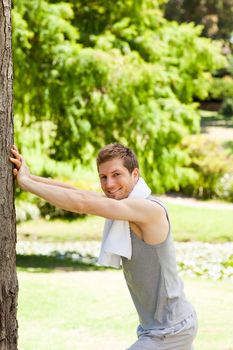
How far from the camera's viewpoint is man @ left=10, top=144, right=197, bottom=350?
3783 millimetres

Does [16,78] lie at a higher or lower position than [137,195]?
higher

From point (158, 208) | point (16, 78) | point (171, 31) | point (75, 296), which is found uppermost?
point (171, 31)

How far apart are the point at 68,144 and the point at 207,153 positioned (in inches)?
421

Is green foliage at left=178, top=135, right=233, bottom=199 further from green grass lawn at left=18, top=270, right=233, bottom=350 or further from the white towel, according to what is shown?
the white towel

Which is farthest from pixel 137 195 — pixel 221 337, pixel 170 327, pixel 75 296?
pixel 75 296

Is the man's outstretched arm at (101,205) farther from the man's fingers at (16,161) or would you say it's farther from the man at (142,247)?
the man's fingers at (16,161)

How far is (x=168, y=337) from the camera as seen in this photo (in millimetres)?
3828

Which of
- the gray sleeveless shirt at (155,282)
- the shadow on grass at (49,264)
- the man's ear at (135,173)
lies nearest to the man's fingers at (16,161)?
the man's ear at (135,173)

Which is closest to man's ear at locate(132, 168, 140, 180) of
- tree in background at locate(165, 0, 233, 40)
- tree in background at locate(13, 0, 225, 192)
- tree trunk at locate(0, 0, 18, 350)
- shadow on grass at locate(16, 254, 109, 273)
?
tree trunk at locate(0, 0, 18, 350)

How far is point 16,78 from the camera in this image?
1580 centimetres

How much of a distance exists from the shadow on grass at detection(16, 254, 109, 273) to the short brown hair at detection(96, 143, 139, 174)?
31.2 feet

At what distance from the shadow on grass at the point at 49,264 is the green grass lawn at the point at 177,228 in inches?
165

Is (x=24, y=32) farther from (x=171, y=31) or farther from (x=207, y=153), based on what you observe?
(x=207, y=153)

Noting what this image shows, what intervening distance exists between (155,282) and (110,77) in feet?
40.1
